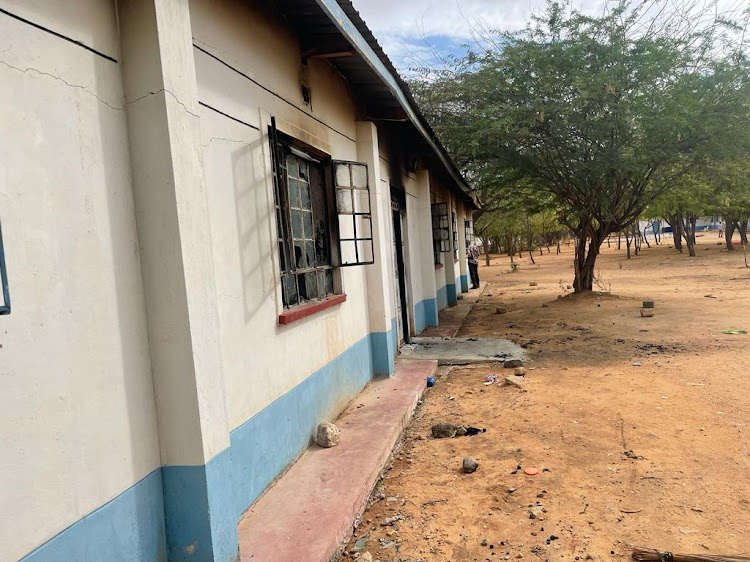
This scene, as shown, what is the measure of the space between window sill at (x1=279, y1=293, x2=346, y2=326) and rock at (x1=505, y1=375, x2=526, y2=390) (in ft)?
7.68

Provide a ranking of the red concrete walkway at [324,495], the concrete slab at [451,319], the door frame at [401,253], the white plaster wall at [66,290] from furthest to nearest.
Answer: the concrete slab at [451,319], the door frame at [401,253], the red concrete walkway at [324,495], the white plaster wall at [66,290]

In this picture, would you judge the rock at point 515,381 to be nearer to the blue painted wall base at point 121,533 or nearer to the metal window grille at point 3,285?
the blue painted wall base at point 121,533

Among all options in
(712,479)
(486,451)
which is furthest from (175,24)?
(712,479)

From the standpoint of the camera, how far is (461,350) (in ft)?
25.4

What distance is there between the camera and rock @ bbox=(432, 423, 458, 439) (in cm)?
467

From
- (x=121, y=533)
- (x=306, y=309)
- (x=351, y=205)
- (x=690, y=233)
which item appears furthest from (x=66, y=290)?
(x=690, y=233)

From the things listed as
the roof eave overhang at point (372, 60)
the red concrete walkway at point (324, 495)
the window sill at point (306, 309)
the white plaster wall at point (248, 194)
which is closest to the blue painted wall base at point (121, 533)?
the red concrete walkway at point (324, 495)

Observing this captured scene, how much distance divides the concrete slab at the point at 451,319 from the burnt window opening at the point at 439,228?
1257mm

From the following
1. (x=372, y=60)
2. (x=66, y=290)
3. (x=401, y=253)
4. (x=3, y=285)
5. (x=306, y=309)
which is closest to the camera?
(x=3, y=285)

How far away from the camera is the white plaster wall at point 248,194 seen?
9.92 ft

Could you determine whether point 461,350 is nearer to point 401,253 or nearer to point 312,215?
point 401,253

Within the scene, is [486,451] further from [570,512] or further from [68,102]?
[68,102]

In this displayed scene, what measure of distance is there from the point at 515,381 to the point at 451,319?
5.13 meters

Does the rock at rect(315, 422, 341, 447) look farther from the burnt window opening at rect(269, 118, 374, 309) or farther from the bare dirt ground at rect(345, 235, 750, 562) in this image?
the burnt window opening at rect(269, 118, 374, 309)
